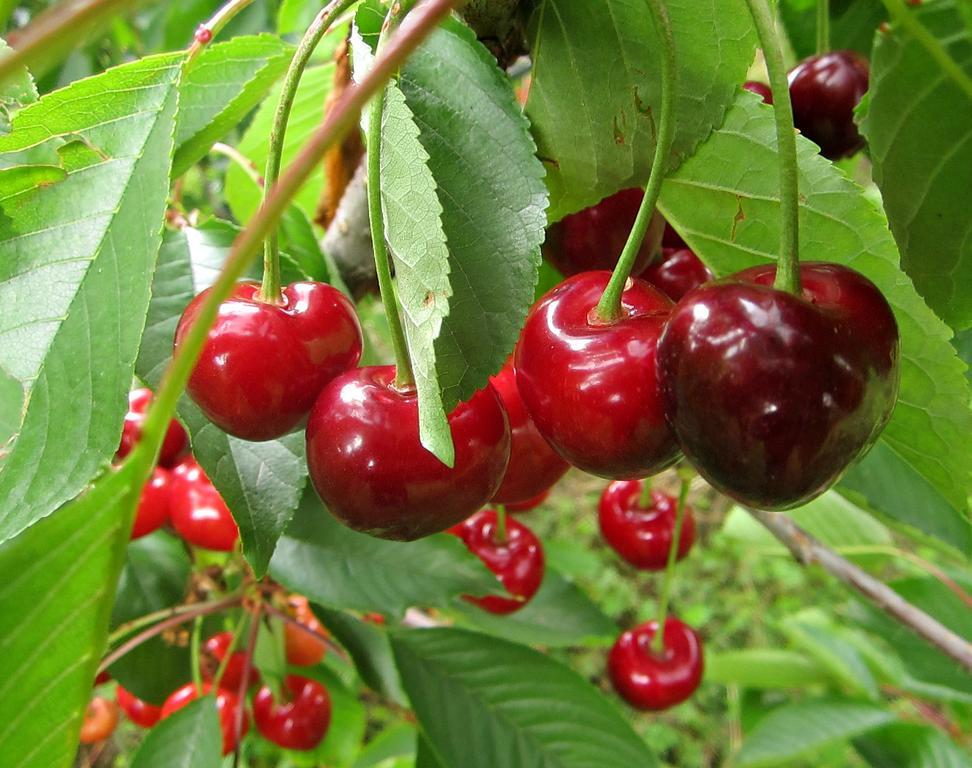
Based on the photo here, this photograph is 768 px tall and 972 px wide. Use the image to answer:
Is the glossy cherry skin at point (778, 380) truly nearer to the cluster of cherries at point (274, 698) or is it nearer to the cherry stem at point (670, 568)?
the cherry stem at point (670, 568)

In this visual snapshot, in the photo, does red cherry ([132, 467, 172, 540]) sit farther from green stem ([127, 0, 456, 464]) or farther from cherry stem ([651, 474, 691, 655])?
green stem ([127, 0, 456, 464])

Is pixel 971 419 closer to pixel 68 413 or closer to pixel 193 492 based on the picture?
pixel 68 413

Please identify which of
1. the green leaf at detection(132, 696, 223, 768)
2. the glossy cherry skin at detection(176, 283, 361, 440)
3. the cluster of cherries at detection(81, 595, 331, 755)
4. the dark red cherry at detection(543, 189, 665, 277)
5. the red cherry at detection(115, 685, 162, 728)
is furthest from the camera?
the red cherry at detection(115, 685, 162, 728)

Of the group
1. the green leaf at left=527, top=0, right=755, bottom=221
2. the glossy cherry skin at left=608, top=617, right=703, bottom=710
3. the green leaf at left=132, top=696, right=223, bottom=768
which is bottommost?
the glossy cherry skin at left=608, top=617, right=703, bottom=710

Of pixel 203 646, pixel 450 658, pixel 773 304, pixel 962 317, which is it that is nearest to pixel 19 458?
pixel 773 304

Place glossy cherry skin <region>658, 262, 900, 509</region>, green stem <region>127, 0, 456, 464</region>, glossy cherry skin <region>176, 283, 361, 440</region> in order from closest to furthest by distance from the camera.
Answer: green stem <region>127, 0, 456, 464</region>
glossy cherry skin <region>658, 262, 900, 509</region>
glossy cherry skin <region>176, 283, 361, 440</region>

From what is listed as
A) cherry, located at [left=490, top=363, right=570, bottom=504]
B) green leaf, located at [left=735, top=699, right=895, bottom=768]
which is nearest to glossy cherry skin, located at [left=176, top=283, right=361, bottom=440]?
cherry, located at [left=490, top=363, right=570, bottom=504]
